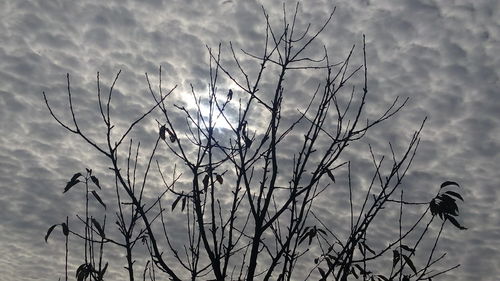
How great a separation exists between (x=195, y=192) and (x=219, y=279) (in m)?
0.59

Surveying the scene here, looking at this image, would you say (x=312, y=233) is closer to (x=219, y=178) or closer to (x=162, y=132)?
(x=219, y=178)

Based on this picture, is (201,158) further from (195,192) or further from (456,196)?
(456,196)

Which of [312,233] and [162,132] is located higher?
[162,132]

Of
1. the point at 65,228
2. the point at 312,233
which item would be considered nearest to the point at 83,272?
the point at 65,228

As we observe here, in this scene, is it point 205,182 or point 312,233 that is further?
point 312,233

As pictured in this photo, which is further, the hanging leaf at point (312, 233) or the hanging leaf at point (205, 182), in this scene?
the hanging leaf at point (312, 233)

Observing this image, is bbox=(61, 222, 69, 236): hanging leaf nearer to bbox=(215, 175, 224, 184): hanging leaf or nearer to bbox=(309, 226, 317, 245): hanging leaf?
bbox=(215, 175, 224, 184): hanging leaf

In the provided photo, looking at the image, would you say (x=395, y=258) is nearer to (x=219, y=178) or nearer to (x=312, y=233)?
(x=312, y=233)

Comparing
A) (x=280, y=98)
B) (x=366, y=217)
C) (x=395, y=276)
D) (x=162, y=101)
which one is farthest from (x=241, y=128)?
(x=395, y=276)

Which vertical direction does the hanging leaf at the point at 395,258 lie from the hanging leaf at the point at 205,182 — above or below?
below

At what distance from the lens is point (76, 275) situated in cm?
356

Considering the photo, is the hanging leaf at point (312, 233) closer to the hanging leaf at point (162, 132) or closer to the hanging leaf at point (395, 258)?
the hanging leaf at point (395, 258)

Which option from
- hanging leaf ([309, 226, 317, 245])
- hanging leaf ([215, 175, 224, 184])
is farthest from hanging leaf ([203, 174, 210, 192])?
hanging leaf ([309, 226, 317, 245])

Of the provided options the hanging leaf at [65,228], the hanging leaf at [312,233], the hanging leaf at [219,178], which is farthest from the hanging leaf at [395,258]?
the hanging leaf at [65,228]
